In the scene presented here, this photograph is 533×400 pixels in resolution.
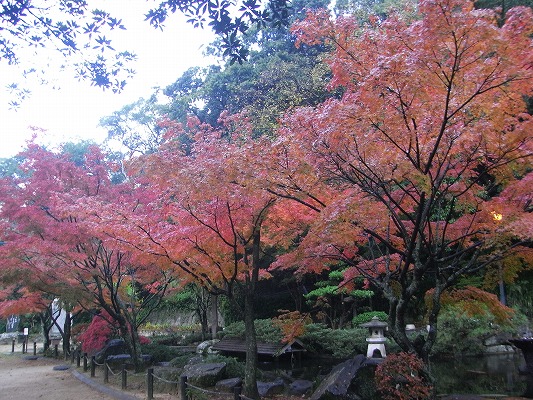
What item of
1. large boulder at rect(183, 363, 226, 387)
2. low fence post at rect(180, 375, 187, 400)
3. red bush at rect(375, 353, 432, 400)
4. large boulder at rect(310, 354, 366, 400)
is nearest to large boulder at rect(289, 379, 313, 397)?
large boulder at rect(310, 354, 366, 400)

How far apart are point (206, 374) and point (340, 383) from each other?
308cm

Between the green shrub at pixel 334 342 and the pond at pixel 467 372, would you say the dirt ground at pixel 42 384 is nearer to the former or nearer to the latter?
the pond at pixel 467 372

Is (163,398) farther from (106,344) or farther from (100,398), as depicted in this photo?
(106,344)

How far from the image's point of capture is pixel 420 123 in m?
5.43

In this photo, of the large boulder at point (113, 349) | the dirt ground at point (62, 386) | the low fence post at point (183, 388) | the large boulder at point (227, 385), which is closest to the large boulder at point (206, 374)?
the large boulder at point (227, 385)

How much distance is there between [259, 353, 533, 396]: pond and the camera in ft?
31.0

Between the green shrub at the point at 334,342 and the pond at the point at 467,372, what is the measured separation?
1.32ft

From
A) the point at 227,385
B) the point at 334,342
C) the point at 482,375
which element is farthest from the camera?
the point at 334,342

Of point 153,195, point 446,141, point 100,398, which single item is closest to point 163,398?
point 100,398

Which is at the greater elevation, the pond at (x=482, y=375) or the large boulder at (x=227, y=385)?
the large boulder at (x=227, y=385)

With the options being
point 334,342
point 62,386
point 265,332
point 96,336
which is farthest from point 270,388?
point 96,336

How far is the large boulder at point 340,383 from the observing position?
22.1ft

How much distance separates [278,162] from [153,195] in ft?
19.1

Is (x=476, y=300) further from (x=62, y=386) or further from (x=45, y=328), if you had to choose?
(x=45, y=328)
